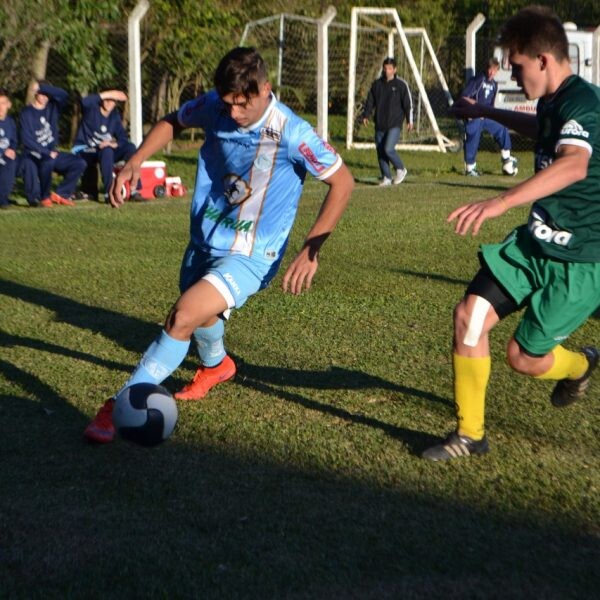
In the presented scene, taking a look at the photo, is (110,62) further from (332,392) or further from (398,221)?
(332,392)

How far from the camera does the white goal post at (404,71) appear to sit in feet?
80.5

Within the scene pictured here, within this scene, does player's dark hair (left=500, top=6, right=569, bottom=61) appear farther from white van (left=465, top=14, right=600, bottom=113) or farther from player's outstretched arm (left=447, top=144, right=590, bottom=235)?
white van (left=465, top=14, right=600, bottom=113)

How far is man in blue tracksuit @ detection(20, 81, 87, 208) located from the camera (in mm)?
15742

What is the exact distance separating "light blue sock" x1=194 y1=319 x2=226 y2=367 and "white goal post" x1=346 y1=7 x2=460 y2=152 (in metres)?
18.6

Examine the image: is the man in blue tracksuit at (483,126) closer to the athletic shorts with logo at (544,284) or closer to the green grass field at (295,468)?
the green grass field at (295,468)

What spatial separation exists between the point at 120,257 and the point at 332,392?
17.7 ft

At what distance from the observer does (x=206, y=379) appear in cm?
626

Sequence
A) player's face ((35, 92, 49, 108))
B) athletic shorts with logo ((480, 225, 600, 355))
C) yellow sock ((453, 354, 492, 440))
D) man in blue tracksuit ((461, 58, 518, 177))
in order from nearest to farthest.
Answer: athletic shorts with logo ((480, 225, 600, 355)) < yellow sock ((453, 354, 492, 440)) < player's face ((35, 92, 49, 108)) < man in blue tracksuit ((461, 58, 518, 177))

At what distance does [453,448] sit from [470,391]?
10.8 inches

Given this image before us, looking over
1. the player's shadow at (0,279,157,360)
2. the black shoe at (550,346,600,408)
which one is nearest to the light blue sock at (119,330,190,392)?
the black shoe at (550,346,600,408)

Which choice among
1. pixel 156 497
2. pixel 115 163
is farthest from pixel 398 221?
pixel 156 497

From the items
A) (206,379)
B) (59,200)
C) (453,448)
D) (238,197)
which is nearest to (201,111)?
(238,197)

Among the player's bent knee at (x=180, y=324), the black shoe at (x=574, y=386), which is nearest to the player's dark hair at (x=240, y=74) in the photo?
the player's bent knee at (x=180, y=324)

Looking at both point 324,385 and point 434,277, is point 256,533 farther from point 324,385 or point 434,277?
point 434,277
